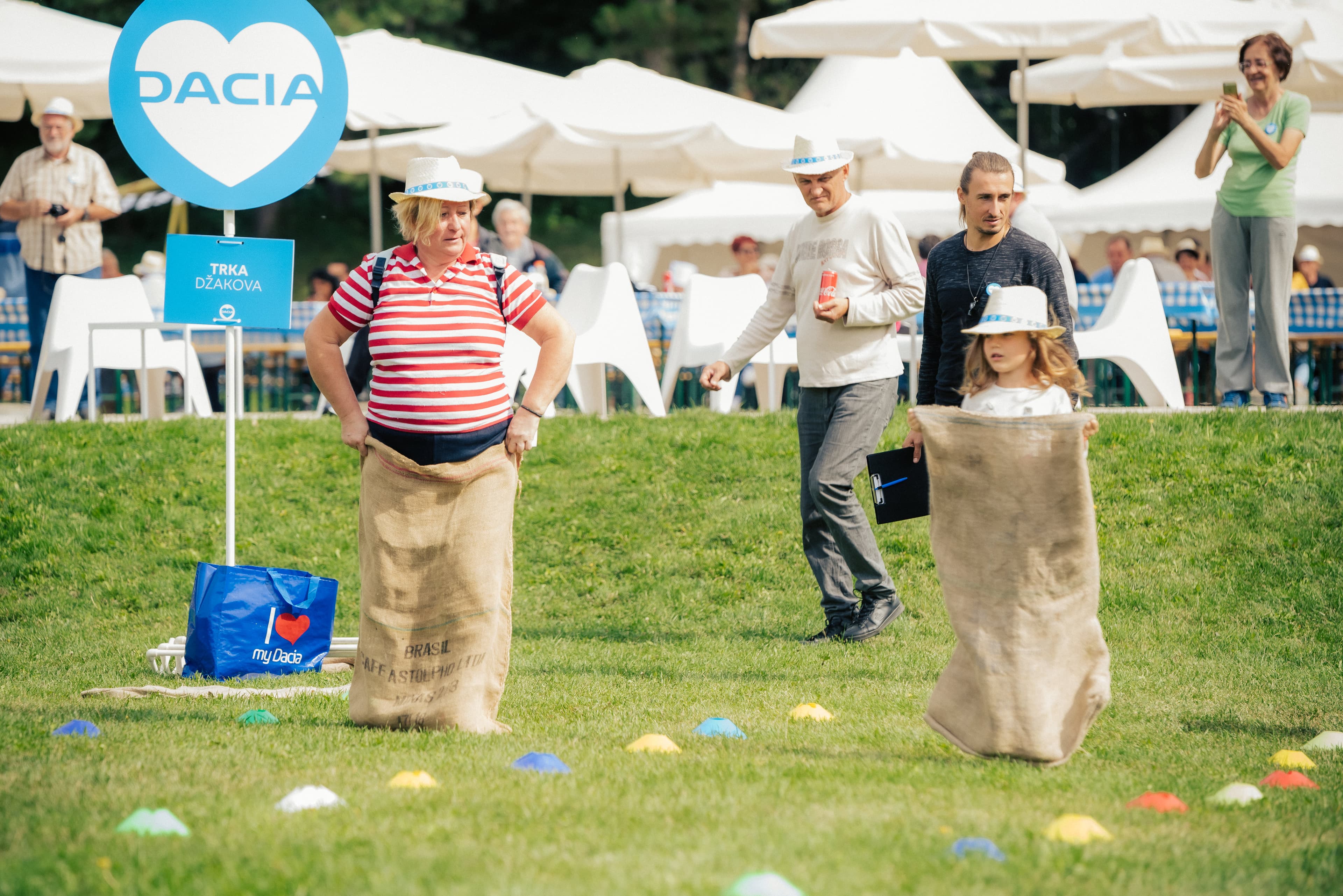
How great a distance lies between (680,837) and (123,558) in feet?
19.1

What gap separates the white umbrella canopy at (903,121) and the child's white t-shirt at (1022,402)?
366 inches

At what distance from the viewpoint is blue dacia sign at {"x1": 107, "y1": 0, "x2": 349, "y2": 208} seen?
238 inches

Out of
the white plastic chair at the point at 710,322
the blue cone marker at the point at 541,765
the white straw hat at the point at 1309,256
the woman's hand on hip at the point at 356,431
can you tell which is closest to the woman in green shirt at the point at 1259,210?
the white plastic chair at the point at 710,322

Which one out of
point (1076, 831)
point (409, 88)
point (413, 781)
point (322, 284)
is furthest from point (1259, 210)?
point (322, 284)

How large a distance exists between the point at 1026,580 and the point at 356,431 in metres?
2.19

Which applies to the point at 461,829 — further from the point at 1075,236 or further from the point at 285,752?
the point at 1075,236

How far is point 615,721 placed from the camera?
201 inches

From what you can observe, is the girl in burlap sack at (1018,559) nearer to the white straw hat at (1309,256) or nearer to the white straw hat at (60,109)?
the white straw hat at (60,109)

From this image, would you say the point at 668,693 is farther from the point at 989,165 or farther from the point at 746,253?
the point at 746,253

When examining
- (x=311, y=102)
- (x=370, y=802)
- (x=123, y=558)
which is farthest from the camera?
(x=123, y=558)

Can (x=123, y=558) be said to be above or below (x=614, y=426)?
below

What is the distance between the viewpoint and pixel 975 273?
541 centimetres

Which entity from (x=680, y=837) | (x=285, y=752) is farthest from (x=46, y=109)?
(x=680, y=837)

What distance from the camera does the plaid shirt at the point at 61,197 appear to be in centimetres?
1047
